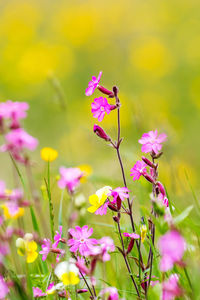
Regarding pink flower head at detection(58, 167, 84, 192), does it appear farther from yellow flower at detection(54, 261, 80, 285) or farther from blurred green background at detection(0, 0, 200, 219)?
blurred green background at detection(0, 0, 200, 219)

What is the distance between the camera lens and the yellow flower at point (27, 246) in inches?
47.3

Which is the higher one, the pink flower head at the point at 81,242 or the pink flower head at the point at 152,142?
the pink flower head at the point at 152,142

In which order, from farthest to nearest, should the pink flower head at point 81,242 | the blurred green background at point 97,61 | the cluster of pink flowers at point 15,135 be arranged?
1. the blurred green background at point 97,61
2. the pink flower head at point 81,242
3. the cluster of pink flowers at point 15,135

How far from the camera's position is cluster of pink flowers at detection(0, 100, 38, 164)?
3.19 ft

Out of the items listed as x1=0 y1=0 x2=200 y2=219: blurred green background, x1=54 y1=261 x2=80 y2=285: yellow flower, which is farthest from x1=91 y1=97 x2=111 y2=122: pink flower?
x1=0 y1=0 x2=200 y2=219: blurred green background

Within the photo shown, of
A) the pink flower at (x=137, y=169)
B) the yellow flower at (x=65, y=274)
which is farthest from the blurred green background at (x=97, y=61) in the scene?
the yellow flower at (x=65, y=274)

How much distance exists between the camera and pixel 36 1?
916cm

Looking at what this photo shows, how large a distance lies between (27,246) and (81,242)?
0.13m

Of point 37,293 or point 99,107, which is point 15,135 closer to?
point 99,107

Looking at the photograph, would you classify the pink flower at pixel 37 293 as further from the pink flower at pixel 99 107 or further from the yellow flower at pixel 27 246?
the pink flower at pixel 99 107

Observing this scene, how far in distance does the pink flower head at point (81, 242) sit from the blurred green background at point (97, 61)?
3634 mm

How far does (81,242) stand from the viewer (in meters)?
1.21

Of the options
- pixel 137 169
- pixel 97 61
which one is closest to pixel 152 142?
pixel 137 169

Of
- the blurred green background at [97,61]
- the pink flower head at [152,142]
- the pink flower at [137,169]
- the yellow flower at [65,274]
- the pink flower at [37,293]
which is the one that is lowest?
the yellow flower at [65,274]
